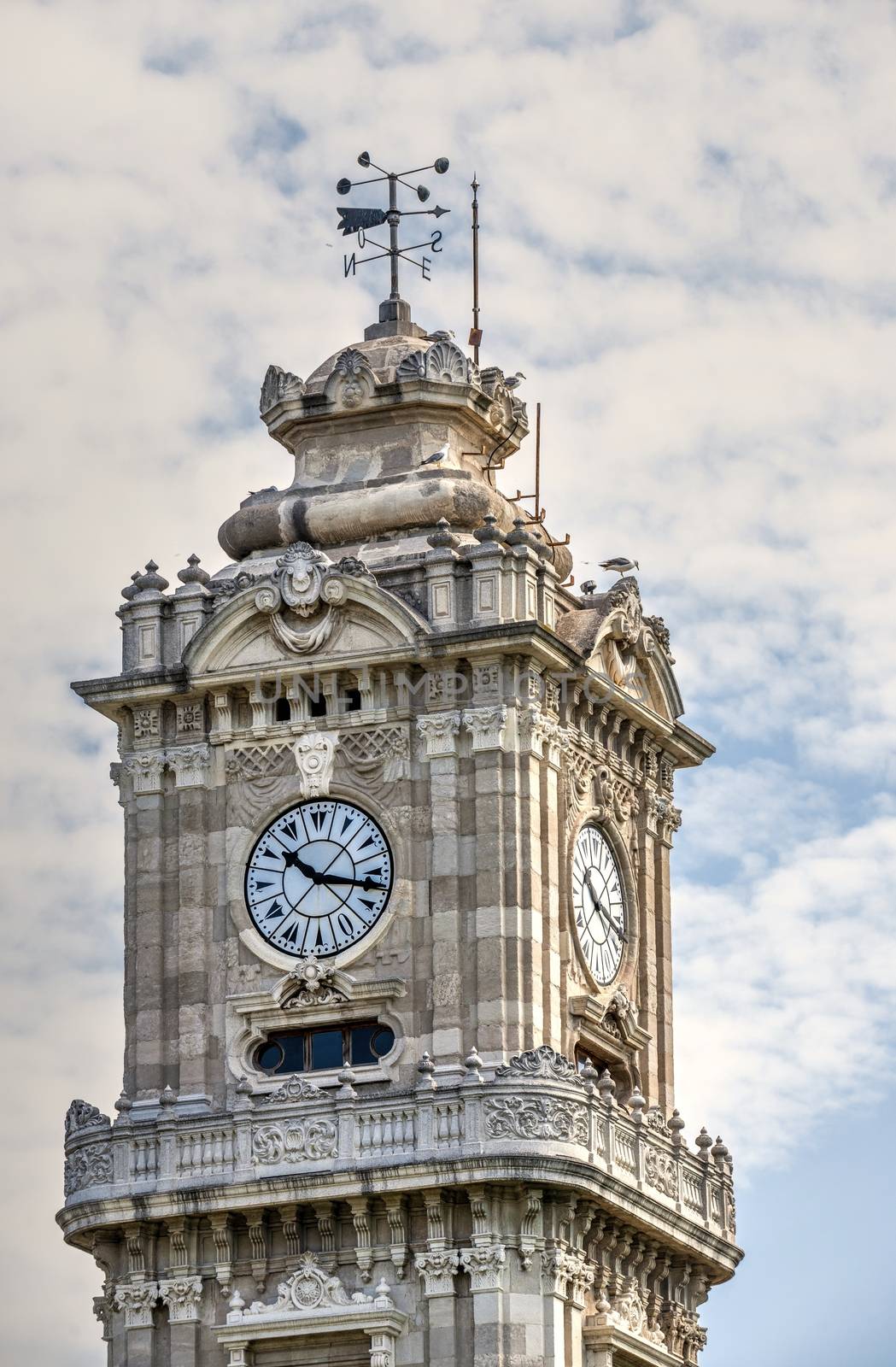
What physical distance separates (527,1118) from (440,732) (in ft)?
20.7

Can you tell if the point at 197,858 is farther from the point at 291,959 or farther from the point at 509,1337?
the point at 509,1337

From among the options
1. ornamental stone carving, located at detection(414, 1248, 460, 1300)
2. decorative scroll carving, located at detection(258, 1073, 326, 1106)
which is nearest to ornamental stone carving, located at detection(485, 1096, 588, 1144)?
ornamental stone carving, located at detection(414, 1248, 460, 1300)

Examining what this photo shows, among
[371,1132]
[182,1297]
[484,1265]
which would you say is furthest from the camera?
[182,1297]

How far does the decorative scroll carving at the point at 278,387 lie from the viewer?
8617 centimetres

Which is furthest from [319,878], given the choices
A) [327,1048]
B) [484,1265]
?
[484,1265]

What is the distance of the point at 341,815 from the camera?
82.7m

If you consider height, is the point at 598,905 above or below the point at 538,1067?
above

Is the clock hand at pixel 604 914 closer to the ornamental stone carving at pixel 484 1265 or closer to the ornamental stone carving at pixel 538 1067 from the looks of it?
the ornamental stone carving at pixel 538 1067

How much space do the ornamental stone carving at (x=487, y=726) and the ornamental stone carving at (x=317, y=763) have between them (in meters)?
2.18

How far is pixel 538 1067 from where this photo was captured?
79.6 metres

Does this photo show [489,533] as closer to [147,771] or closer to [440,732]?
[440,732]

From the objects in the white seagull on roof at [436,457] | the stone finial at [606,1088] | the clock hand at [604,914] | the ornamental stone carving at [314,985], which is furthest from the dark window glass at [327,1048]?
the white seagull on roof at [436,457]

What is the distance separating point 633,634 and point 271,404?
6.59m

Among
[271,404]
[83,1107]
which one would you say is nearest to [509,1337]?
[83,1107]
